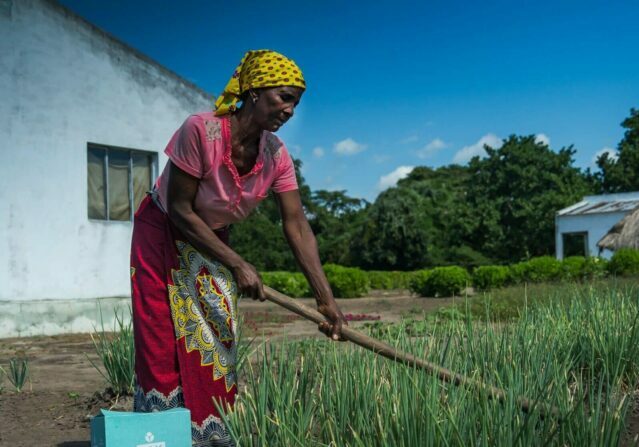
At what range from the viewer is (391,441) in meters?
2.31

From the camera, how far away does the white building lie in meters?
9.52

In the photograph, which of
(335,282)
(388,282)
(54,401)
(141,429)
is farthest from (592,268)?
(141,429)

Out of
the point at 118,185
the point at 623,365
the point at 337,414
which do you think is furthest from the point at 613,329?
the point at 118,185

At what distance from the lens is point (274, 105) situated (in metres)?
2.96

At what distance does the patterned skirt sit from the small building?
26.8 m

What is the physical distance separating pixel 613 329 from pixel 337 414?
85.6 inches

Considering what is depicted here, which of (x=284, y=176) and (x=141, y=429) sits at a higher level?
(x=284, y=176)

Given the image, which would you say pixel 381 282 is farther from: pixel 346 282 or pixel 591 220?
pixel 591 220

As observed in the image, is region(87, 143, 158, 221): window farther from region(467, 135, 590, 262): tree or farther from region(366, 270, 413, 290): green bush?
region(467, 135, 590, 262): tree

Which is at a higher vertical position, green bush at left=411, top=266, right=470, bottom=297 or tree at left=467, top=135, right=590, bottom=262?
tree at left=467, top=135, right=590, bottom=262

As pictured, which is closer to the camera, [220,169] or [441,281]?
[220,169]

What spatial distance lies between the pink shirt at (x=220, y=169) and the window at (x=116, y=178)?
287 inches

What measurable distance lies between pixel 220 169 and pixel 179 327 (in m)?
0.68

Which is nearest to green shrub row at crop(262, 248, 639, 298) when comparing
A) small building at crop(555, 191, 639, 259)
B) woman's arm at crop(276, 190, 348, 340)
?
small building at crop(555, 191, 639, 259)
